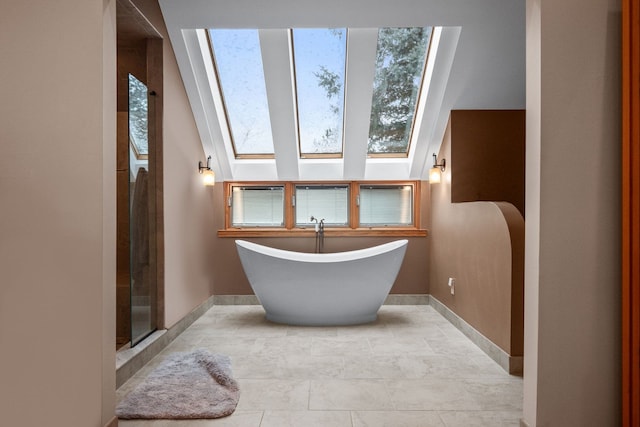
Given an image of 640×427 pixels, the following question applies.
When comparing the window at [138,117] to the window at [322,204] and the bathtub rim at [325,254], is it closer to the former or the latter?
the bathtub rim at [325,254]

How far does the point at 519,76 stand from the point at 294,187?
8.76ft

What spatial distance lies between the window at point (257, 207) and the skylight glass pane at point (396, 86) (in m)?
1.31

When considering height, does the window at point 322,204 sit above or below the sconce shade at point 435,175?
below

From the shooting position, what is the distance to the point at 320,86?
4.39 metres

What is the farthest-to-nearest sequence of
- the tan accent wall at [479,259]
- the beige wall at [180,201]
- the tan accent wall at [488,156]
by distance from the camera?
the tan accent wall at [488,156] → the beige wall at [180,201] → the tan accent wall at [479,259]

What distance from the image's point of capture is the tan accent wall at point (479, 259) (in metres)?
2.88

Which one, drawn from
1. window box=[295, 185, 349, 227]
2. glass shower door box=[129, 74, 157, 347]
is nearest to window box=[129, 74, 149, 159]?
glass shower door box=[129, 74, 157, 347]

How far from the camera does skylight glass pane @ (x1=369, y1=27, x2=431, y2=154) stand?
3980 millimetres
